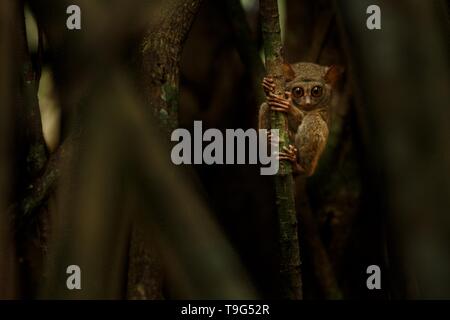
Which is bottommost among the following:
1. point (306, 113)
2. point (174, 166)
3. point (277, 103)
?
point (174, 166)

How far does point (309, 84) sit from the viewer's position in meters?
3.96

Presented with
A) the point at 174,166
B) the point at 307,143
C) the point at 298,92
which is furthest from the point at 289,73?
the point at 174,166

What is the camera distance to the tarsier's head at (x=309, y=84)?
3.91 metres

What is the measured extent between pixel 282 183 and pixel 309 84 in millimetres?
1092

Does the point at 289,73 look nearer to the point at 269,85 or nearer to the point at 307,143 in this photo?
the point at 307,143

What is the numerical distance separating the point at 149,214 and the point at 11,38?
84 cm

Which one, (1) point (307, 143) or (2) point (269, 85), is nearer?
(2) point (269, 85)

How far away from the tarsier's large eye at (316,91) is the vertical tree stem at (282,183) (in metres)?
0.86

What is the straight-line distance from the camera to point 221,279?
1.69 m

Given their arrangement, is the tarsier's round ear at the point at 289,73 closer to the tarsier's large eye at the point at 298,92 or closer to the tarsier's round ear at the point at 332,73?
the tarsier's large eye at the point at 298,92

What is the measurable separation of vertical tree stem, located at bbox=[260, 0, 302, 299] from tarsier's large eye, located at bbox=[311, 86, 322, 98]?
86cm

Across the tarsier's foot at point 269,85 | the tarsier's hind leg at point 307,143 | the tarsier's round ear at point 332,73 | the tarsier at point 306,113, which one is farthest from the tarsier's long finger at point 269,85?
the tarsier's round ear at point 332,73

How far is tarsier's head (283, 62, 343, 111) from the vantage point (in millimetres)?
3906
